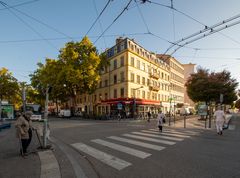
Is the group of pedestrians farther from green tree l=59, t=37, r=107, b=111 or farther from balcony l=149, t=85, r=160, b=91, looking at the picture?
balcony l=149, t=85, r=160, b=91

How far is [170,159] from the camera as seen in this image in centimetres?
619

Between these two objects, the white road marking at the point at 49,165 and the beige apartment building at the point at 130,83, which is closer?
the white road marking at the point at 49,165

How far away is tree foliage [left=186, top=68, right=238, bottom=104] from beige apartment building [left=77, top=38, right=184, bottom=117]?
19.2ft

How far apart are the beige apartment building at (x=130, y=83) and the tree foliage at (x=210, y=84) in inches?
230

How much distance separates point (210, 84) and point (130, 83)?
1525 cm

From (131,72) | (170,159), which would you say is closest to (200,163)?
(170,159)

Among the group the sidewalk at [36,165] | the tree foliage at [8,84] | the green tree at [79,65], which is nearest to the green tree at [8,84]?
the tree foliage at [8,84]

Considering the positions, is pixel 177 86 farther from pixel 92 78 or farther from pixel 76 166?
pixel 76 166

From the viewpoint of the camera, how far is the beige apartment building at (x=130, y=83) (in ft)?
123

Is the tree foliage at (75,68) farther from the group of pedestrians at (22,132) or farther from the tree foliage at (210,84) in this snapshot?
the group of pedestrians at (22,132)

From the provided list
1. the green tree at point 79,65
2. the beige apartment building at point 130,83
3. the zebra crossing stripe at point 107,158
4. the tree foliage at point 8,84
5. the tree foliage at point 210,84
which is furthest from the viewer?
the tree foliage at point 8,84

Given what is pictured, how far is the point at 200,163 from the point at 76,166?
3652mm

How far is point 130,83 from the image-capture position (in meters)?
37.8

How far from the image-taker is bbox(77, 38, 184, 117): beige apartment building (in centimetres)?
3738
